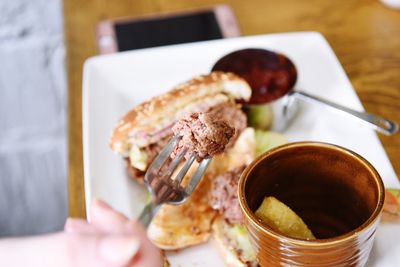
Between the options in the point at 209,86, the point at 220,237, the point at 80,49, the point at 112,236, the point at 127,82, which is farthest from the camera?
the point at 80,49

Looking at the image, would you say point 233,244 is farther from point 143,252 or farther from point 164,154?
point 143,252

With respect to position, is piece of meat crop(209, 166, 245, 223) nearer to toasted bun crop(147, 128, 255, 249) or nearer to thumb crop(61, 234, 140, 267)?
toasted bun crop(147, 128, 255, 249)

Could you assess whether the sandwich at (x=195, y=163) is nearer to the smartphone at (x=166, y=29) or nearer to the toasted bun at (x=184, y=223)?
the toasted bun at (x=184, y=223)

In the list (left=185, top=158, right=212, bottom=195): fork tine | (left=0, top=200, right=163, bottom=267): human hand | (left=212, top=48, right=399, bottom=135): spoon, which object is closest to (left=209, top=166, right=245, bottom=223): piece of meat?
(left=185, top=158, right=212, bottom=195): fork tine

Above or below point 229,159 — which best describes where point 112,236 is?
above

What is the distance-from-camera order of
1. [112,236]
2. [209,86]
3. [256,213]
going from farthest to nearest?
[209,86], [256,213], [112,236]

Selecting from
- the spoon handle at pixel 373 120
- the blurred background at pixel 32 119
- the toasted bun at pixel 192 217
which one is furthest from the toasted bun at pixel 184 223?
Answer: the blurred background at pixel 32 119

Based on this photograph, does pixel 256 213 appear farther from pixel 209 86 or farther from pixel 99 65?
pixel 99 65

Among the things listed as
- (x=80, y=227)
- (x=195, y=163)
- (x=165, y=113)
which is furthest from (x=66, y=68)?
(x=80, y=227)

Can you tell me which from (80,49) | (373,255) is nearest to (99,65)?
(80,49)
